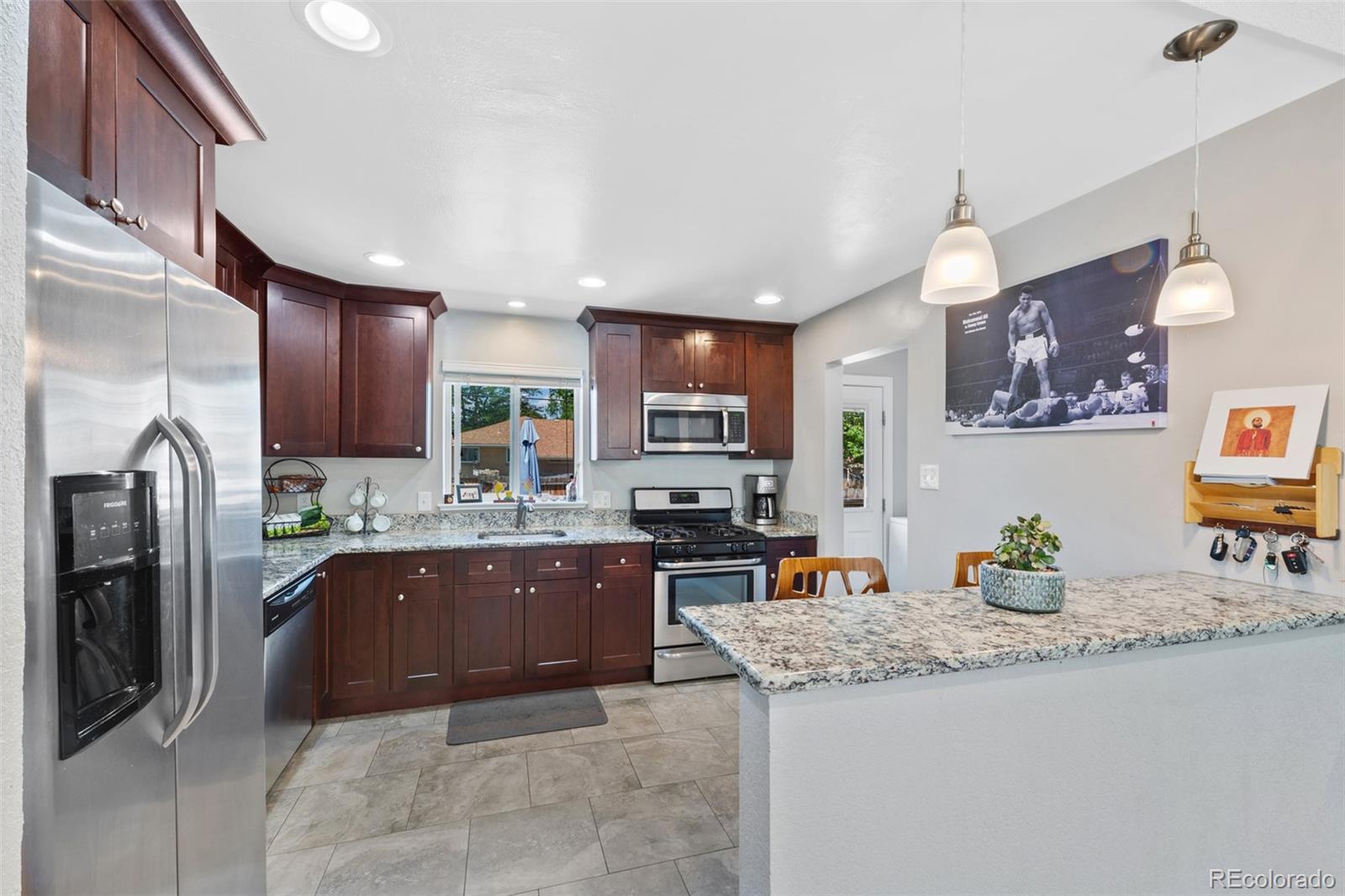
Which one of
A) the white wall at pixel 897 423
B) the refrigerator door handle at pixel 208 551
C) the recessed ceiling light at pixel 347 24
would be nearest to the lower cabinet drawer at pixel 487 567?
the refrigerator door handle at pixel 208 551

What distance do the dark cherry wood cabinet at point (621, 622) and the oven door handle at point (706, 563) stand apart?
147 millimetres

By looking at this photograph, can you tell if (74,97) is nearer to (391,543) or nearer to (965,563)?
(391,543)

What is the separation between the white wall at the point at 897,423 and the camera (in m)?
4.91

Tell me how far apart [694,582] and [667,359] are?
151 cm

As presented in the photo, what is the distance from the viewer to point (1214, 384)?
169cm

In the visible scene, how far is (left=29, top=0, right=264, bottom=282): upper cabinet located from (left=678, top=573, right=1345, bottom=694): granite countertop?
152 centimetres

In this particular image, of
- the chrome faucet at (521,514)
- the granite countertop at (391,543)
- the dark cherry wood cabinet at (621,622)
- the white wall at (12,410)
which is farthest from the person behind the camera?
the chrome faucet at (521,514)

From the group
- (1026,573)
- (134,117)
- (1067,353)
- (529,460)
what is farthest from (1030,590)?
(529,460)

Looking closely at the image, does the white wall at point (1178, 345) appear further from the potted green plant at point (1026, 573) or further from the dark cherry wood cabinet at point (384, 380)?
the dark cherry wood cabinet at point (384, 380)

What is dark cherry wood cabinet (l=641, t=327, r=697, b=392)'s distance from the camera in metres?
3.82

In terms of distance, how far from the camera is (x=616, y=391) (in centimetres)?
376

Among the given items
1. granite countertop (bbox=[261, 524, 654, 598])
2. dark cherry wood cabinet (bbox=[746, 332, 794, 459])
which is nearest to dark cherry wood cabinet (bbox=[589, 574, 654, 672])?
granite countertop (bbox=[261, 524, 654, 598])

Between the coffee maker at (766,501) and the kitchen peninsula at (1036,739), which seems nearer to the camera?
the kitchen peninsula at (1036,739)

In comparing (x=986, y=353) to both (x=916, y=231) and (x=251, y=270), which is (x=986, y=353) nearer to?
(x=916, y=231)
